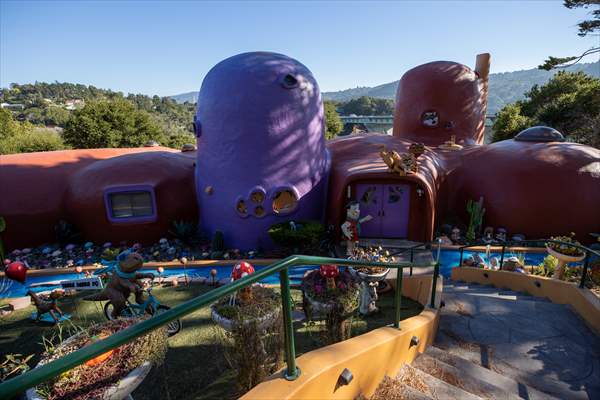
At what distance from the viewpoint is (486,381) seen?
11.5 ft

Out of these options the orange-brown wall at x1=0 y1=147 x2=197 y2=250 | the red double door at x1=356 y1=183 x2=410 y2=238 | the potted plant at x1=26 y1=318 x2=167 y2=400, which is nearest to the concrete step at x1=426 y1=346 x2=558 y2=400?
the potted plant at x1=26 y1=318 x2=167 y2=400

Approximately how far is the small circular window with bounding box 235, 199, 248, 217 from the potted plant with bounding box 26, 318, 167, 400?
24.4 feet

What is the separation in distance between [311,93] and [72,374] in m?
9.87

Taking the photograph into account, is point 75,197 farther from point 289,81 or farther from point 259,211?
point 289,81

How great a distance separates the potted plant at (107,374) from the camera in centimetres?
278

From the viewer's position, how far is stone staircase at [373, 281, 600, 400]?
3331 mm

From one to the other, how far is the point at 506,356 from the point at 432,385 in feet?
5.47

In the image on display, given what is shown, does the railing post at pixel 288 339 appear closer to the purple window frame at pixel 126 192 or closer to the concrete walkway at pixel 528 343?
the concrete walkway at pixel 528 343

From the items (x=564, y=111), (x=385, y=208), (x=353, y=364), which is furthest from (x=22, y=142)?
(x=564, y=111)

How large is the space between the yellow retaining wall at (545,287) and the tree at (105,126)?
1139 inches

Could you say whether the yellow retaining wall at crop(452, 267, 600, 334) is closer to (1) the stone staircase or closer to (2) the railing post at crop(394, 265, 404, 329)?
(1) the stone staircase

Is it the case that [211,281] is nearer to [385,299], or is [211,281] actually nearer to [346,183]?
[385,299]

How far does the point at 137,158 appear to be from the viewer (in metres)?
12.2

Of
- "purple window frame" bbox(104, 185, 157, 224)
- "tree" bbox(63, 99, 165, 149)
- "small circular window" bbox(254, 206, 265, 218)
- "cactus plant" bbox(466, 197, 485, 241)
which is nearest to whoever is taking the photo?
"small circular window" bbox(254, 206, 265, 218)
